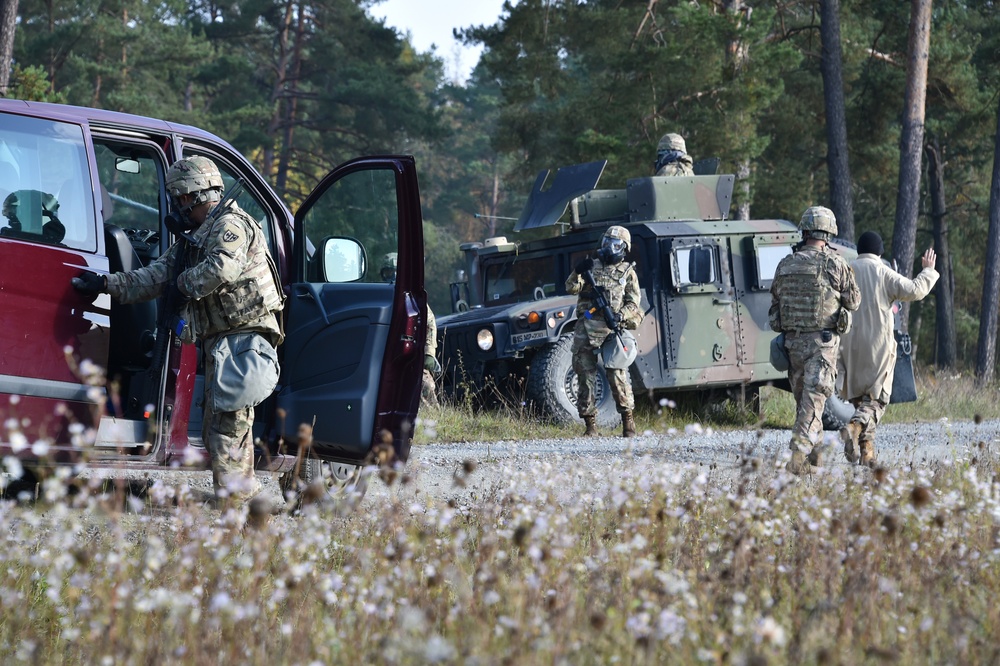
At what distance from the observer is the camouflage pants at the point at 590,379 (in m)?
9.42

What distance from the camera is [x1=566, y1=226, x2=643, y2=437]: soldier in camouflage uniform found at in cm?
930

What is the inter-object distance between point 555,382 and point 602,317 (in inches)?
32.0

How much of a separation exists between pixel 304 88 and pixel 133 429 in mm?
25863

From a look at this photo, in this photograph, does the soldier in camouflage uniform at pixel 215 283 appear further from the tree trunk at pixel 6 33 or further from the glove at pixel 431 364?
the tree trunk at pixel 6 33

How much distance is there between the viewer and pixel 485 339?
983 centimetres

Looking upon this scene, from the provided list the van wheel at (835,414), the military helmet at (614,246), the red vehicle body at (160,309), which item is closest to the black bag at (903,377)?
the van wheel at (835,414)

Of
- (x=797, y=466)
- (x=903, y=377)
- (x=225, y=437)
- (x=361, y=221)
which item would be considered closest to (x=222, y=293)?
(x=225, y=437)

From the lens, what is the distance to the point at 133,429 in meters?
4.88

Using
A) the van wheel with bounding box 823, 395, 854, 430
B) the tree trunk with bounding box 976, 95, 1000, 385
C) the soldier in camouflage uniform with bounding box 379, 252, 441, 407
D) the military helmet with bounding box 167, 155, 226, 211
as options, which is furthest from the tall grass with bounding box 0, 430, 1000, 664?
the tree trunk with bounding box 976, 95, 1000, 385

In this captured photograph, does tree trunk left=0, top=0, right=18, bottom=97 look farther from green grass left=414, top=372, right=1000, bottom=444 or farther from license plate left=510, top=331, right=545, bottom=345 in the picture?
license plate left=510, top=331, right=545, bottom=345

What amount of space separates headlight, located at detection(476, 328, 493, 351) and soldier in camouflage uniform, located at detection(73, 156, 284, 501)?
4.81m

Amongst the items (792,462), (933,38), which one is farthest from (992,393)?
(792,462)

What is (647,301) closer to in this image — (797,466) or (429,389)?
(429,389)

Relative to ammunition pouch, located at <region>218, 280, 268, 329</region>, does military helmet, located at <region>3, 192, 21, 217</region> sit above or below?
above
